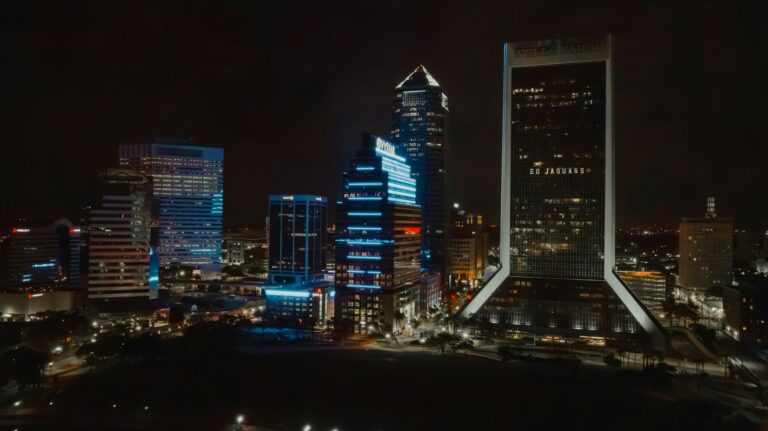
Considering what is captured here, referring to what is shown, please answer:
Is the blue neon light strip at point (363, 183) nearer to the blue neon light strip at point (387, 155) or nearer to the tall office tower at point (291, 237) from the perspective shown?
the blue neon light strip at point (387, 155)

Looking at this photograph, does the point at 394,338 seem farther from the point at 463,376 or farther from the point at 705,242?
the point at 705,242

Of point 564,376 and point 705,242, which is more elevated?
point 705,242

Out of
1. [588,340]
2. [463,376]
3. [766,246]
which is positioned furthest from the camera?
[766,246]

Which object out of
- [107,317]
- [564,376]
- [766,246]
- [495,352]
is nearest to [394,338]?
[495,352]

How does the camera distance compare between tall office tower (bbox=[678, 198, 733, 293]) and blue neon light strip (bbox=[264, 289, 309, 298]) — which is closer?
blue neon light strip (bbox=[264, 289, 309, 298])

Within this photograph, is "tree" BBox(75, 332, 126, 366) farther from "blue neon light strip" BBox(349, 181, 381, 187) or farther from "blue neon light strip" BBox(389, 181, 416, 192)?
"blue neon light strip" BBox(389, 181, 416, 192)

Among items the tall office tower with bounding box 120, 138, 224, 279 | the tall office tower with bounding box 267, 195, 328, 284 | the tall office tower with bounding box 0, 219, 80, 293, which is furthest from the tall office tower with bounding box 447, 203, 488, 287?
the tall office tower with bounding box 0, 219, 80, 293

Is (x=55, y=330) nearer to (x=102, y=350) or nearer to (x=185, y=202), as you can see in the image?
(x=102, y=350)
